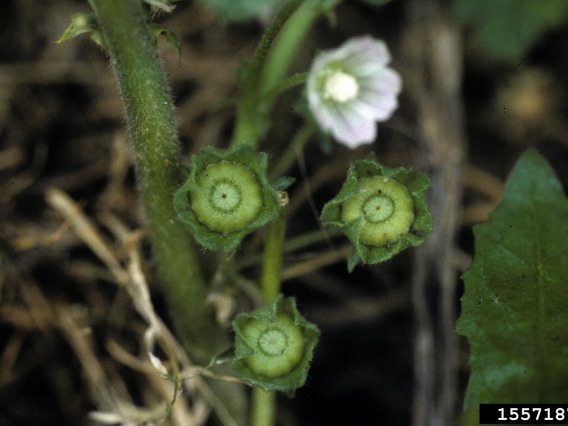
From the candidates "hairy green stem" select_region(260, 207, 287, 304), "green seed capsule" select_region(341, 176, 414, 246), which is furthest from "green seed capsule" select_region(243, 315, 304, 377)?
"green seed capsule" select_region(341, 176, 414, 246)

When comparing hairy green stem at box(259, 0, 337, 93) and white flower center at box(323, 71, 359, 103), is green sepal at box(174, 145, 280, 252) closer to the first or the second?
hairy green stem at box(259, 0, 337, 93)

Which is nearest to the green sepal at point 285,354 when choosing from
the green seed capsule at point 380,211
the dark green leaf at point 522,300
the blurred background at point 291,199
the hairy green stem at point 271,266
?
the hairy green stem at point 271,266

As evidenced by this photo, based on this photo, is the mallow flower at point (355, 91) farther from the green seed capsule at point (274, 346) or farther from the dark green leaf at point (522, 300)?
the green seed capsule at point (274, 346)

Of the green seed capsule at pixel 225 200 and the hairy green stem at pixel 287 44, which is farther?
the hairy green stem at pixel 287 44

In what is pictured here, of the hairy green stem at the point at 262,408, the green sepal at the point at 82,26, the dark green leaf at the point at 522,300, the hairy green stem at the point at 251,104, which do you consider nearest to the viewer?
the green sepal at the point at 82,26

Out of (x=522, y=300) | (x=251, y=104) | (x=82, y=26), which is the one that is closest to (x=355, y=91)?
(x=251, y=104)

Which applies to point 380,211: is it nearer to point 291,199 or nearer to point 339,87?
point 339,87

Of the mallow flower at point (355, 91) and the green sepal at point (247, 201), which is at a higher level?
the mallow flower at point (355, 91)
